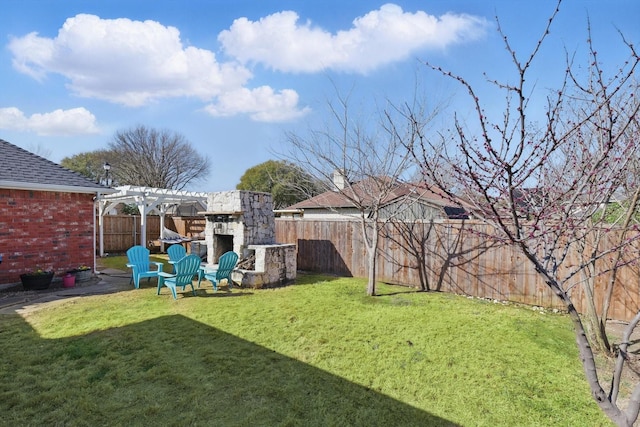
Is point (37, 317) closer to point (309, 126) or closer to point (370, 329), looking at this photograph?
point (370, 329)

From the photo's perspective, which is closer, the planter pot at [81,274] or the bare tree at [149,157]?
the planter pot at [81,274]

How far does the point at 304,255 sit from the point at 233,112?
6.41 meters

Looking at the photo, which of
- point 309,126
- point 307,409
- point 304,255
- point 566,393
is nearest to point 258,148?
point 309,126

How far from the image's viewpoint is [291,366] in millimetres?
3834

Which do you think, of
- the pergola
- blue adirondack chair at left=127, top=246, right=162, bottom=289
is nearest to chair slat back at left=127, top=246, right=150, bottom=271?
blue adirondack chair at left=127, top=246, right=162, bottom=289

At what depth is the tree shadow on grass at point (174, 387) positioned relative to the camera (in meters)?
2.86

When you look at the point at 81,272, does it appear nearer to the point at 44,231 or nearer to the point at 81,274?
the point at 81,274

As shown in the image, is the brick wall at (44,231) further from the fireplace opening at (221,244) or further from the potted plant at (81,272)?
the fireplace opening at (221,244)

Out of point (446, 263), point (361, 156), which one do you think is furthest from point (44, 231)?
point (446, 263)

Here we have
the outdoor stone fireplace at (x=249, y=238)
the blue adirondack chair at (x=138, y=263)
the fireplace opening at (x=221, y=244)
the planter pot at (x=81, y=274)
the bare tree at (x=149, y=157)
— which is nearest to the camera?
the blue adirondack chair at (x=138, y=263)

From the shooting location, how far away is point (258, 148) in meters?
9.80

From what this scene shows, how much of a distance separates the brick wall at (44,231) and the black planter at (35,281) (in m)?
0.43

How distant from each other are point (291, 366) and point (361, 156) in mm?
5117

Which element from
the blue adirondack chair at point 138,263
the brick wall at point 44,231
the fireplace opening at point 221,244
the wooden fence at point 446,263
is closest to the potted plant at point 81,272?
the brick wall at point 44,231
